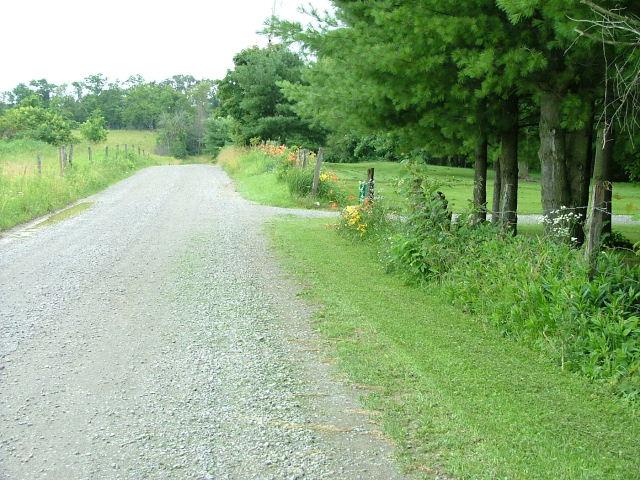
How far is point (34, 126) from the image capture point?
5722 cm

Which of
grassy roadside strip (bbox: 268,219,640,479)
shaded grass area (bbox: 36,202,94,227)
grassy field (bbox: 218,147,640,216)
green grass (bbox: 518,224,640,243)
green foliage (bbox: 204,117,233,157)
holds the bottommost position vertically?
grassy roadside strip (bbox: 268,219,640,479)

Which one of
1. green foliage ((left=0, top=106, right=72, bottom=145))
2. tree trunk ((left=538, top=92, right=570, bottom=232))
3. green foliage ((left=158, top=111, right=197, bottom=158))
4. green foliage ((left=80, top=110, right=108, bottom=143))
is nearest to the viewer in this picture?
tree trunk ((left=538, top=92, right=570, bottom=232))

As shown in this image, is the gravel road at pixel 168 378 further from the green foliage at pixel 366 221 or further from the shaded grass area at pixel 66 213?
the shaded grass area at pixel 66 213

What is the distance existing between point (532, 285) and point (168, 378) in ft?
11.6

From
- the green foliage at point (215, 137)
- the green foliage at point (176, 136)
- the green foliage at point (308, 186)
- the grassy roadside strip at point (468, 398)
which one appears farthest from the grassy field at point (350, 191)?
the green foliage at point (176, 136)

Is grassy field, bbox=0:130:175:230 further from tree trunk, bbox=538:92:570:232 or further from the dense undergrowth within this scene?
tree trunk, bbox=538:92:570:232

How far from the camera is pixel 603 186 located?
6449 mm

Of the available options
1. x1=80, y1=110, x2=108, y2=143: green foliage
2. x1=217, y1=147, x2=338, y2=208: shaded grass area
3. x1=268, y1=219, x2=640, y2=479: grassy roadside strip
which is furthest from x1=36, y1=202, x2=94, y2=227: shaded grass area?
x1=80, y1=110, x2=108, y2=143: green foliage

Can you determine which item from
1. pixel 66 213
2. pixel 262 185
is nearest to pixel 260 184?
pixel 262 185

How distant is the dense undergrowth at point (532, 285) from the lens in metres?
5.49

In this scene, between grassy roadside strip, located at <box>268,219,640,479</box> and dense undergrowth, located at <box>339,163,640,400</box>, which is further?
dense undergrowth, located at <box>339,163,640,400</box>

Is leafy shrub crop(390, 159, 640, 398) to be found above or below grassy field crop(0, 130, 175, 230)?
below

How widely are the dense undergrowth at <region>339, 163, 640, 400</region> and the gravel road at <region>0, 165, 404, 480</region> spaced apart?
183 cm

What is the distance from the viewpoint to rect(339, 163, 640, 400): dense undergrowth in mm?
5492
